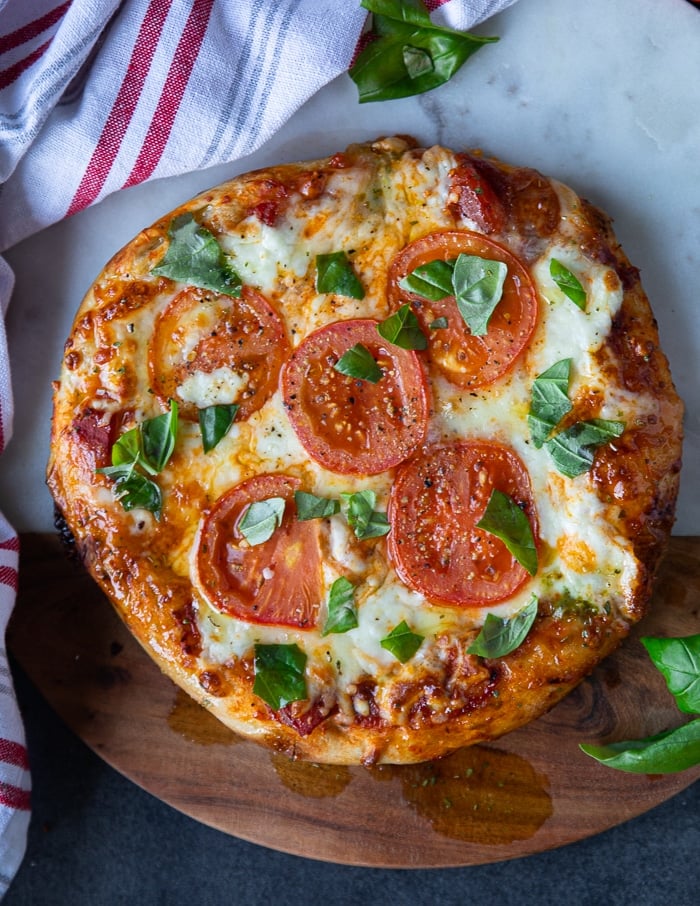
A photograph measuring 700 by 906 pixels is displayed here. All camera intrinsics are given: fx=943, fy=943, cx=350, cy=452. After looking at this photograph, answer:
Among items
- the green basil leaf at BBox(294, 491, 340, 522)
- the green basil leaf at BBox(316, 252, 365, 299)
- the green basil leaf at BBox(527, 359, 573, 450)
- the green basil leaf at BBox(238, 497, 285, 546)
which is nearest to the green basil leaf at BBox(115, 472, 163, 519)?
the green basil leaf at BBox(238, 497, 285, 546)

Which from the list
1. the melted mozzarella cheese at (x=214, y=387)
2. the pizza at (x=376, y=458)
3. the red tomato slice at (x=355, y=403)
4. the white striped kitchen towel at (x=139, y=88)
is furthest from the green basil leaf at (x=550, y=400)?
the white striped kitchen towel at (x=139, y=88)

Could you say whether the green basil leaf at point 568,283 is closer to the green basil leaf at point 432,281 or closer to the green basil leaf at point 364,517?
the green basil leaf at point 432,281

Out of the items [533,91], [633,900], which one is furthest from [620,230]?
[633,900]

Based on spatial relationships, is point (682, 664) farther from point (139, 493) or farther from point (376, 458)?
point (139, 493)

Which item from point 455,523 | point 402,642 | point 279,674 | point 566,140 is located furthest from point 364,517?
point 566,140

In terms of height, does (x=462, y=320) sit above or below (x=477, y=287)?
below
